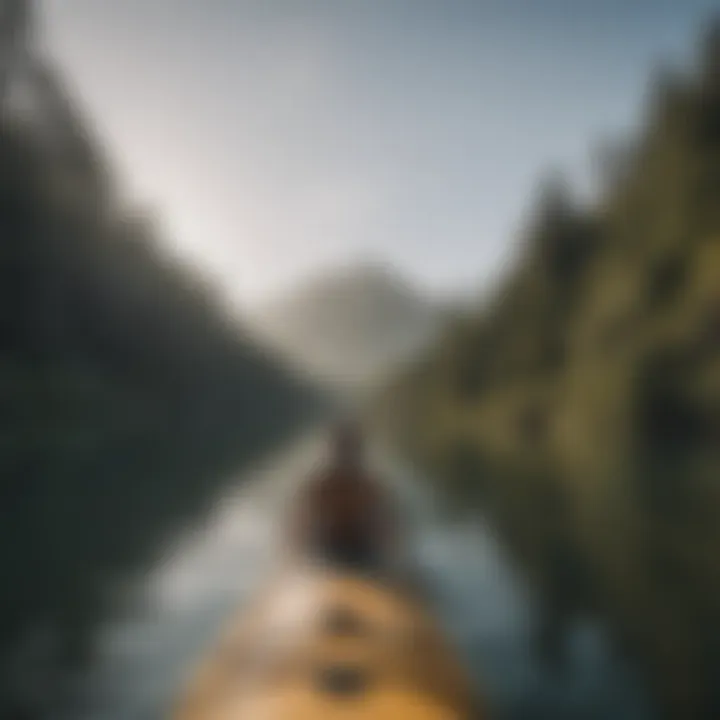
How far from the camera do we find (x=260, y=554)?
36.4ft

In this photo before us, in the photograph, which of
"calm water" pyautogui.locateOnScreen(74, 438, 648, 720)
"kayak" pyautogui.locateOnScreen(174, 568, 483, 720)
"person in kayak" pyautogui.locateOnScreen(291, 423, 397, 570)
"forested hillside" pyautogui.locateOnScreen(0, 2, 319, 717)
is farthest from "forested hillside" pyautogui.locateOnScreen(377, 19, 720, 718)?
"forested hillside" pyautogui.locateOnScreen(0, 2, 319, 717)

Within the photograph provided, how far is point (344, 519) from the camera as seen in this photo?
7176 mm

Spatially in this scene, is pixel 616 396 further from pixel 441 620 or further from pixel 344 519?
pixel 441 620

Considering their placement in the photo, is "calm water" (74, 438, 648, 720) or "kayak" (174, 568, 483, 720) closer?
"kayak" (174, 568, 483, 720)

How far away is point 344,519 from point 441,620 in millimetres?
1207

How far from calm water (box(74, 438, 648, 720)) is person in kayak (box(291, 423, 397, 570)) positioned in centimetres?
55

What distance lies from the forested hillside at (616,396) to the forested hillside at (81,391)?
459cm

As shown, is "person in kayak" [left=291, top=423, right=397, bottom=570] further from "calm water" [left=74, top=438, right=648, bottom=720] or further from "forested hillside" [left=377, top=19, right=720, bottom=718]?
"forested hillside" [left=377, top=19, right=720, bottom=718]

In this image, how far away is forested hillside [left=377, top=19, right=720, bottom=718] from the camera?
8.64m

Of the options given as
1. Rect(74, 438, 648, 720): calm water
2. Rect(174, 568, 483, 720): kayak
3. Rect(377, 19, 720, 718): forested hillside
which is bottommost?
Rect(174, 568, 483, 720): kayak

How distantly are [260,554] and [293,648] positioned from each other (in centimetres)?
716

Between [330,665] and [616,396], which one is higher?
[616,396]

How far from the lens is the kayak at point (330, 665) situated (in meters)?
3.54

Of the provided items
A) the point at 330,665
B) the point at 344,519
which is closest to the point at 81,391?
the point at 344,519
